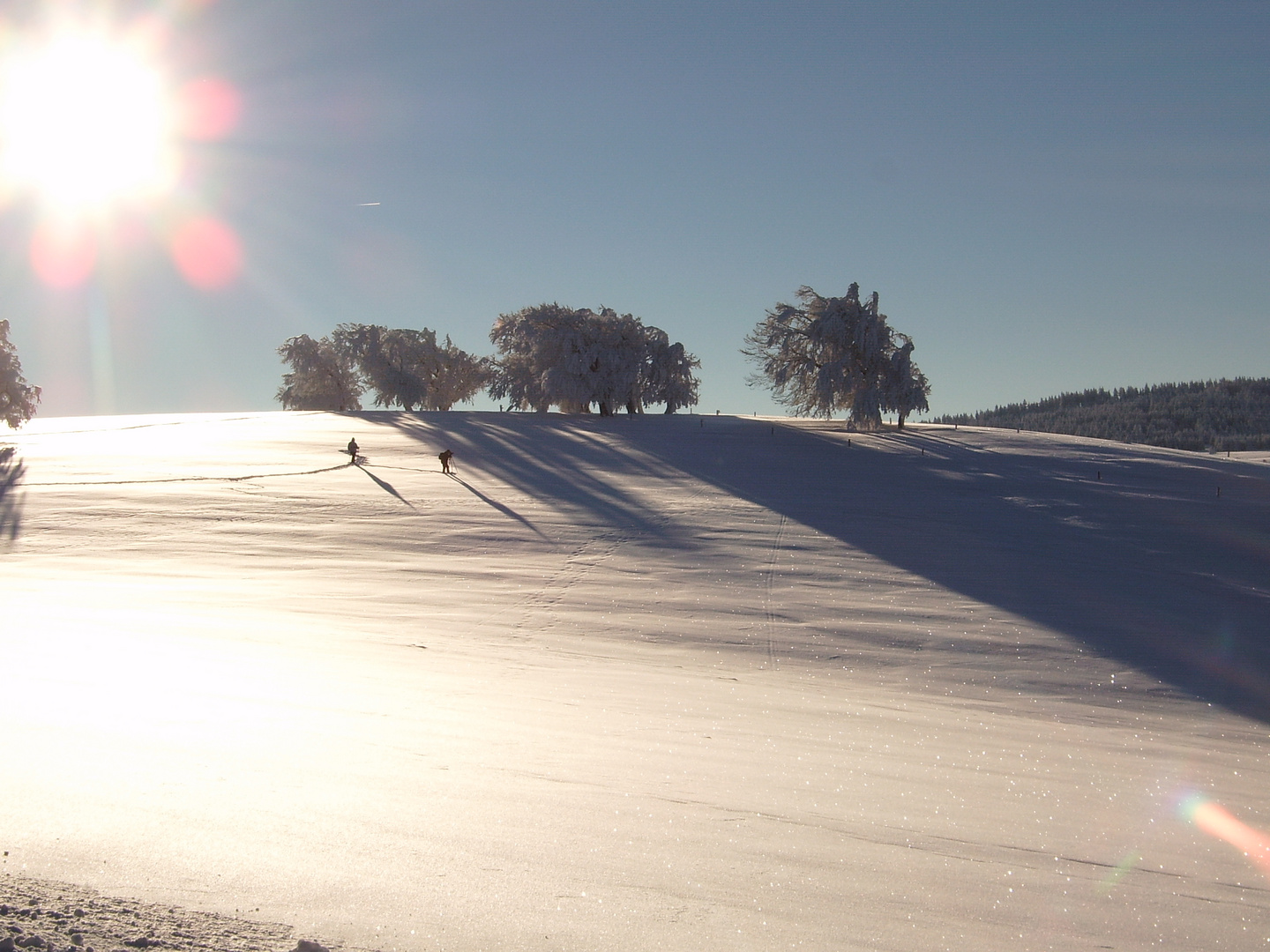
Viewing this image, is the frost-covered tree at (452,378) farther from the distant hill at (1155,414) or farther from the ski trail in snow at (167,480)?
the distant hill at (1155,414)

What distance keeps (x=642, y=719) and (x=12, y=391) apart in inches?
1735

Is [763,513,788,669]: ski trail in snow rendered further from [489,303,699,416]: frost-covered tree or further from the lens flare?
[489,303,699,416]: frost-covered tree

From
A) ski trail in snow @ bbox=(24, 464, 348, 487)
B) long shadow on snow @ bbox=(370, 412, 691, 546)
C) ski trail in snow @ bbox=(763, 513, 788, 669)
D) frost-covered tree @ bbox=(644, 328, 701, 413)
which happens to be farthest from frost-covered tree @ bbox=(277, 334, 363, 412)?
ski trail in snow @ bbox=(763, 513, 788, 669)

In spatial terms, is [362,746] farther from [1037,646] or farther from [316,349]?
[316,349]

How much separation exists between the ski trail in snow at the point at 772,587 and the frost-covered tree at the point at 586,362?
31112 mm

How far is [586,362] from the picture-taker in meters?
50.9

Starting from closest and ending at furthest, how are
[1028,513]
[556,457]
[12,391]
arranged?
[1028,513]
[556,457]
[12,391]

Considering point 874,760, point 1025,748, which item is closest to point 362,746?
point 874,760

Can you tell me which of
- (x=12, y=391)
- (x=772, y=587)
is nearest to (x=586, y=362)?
(x=12, y=391)

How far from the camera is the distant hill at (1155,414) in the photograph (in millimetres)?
117750

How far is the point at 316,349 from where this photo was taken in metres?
67.9

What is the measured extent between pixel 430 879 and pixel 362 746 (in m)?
1.86

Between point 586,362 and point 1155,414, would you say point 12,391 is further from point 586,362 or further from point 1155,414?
point 1155,414

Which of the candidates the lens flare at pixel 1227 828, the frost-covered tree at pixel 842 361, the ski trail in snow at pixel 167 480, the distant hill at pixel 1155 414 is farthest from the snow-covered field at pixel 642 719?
the distant hill at pixel 1155 414
